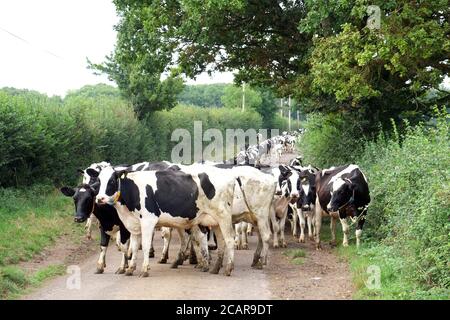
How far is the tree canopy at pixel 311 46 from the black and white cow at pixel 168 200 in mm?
6996

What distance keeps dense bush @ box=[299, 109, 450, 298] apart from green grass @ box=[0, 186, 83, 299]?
636 cm

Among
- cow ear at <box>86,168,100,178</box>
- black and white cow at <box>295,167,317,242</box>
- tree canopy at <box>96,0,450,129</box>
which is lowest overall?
black and white cow at <box>295,167,317,242</box>

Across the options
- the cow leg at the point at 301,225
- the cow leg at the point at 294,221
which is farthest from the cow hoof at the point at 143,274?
the cow leg at the point at 294,221

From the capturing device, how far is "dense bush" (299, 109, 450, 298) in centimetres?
1105

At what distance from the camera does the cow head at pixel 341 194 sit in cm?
1745

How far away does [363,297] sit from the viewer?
11.3 meters

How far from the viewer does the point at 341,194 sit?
17.5 metres

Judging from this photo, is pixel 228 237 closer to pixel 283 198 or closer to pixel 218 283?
pixel 218 283

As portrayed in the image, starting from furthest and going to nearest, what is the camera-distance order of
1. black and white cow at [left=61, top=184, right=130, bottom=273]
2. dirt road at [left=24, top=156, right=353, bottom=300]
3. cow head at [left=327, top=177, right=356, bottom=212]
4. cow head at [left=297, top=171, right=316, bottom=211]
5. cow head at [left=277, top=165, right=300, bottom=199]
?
cow head at [left=297, top=171, right=316, bottom=211]
cow head at [left=277, top=165, right=300, bottom=199]
cow head at [left=327, top=177, right=356, bottom=212]
black and white cow at [left=61, top=184, right=130, bottom=273]
dirt road at [left=24, top=156, right=353, bottom=300]

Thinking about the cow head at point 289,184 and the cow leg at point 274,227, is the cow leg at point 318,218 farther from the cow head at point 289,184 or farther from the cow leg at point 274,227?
the cow leg at point 274,227

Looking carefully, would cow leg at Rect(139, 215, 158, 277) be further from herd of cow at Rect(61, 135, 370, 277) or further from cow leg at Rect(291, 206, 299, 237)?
cow leg at Rect(291, 206, 299, 237)

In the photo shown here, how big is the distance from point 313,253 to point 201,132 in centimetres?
3765

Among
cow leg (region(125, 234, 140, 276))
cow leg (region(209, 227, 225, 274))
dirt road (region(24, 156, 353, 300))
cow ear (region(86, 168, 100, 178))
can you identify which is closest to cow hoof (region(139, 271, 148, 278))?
dirt road (region(24, 156, 353, 300))

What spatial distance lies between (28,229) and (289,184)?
22.0 feet
